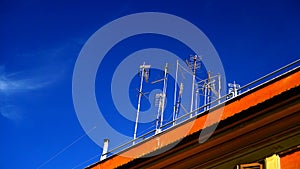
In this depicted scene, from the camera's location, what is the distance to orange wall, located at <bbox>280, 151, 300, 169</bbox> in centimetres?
989

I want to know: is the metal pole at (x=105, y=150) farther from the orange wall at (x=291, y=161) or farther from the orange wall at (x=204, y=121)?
the orange wall at (x=291, y=161)

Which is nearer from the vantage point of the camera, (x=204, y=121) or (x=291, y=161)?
(x=291, y=161)

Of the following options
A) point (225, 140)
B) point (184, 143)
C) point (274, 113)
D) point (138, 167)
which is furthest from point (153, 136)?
point (274, 113)

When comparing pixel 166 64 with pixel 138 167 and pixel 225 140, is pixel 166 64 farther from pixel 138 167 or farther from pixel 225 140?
pixel 225 140

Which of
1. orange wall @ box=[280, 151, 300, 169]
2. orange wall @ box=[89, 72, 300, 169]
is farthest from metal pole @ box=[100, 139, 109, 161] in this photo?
orange wall @ box=[280, 151, 300, 169]

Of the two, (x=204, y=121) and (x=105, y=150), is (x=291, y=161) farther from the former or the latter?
(x=105, y=150)

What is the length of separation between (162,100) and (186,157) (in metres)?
6.07

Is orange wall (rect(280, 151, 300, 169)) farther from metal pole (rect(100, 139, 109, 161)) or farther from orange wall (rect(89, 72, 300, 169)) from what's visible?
metal pole (rect(100, 139, 109, 161))

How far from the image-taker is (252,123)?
10.8m

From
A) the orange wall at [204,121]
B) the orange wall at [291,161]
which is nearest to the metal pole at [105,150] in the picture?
the orange wall at [204,121]

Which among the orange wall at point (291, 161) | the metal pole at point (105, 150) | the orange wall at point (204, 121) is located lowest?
the orange wall at point (291, 161)

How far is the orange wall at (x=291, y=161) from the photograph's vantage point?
989 centimetres

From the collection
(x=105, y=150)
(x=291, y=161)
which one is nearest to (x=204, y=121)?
(x=291, y=161)

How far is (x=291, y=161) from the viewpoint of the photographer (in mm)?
10000
